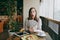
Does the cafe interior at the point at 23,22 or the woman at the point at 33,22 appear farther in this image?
the cafe interior at the point at 23,22

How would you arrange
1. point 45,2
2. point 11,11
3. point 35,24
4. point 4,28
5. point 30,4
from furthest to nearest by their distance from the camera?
point 4,28 → point 45,2 → point 30,4 → point 11,11 → point 35,24

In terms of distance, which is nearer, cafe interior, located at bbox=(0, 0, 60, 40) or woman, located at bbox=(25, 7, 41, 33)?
woman, located at bbox=(25, 7, 41, 33)

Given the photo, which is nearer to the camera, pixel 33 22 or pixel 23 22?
pixel 33 22

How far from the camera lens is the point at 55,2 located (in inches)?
263

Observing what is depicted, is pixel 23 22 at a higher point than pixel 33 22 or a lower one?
lower

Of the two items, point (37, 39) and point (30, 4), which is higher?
point (30, 4)

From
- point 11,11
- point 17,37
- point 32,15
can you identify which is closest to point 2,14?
point 11,11

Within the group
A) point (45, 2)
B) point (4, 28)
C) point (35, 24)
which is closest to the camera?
point (35, 24)

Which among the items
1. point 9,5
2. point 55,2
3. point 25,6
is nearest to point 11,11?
point 9,5

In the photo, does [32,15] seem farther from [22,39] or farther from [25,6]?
[25,6]

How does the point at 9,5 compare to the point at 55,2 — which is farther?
the point at 55,2

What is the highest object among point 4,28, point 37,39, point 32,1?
point 32,1

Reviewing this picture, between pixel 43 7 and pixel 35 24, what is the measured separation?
259 inches

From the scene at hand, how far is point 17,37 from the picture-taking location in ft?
7.46
